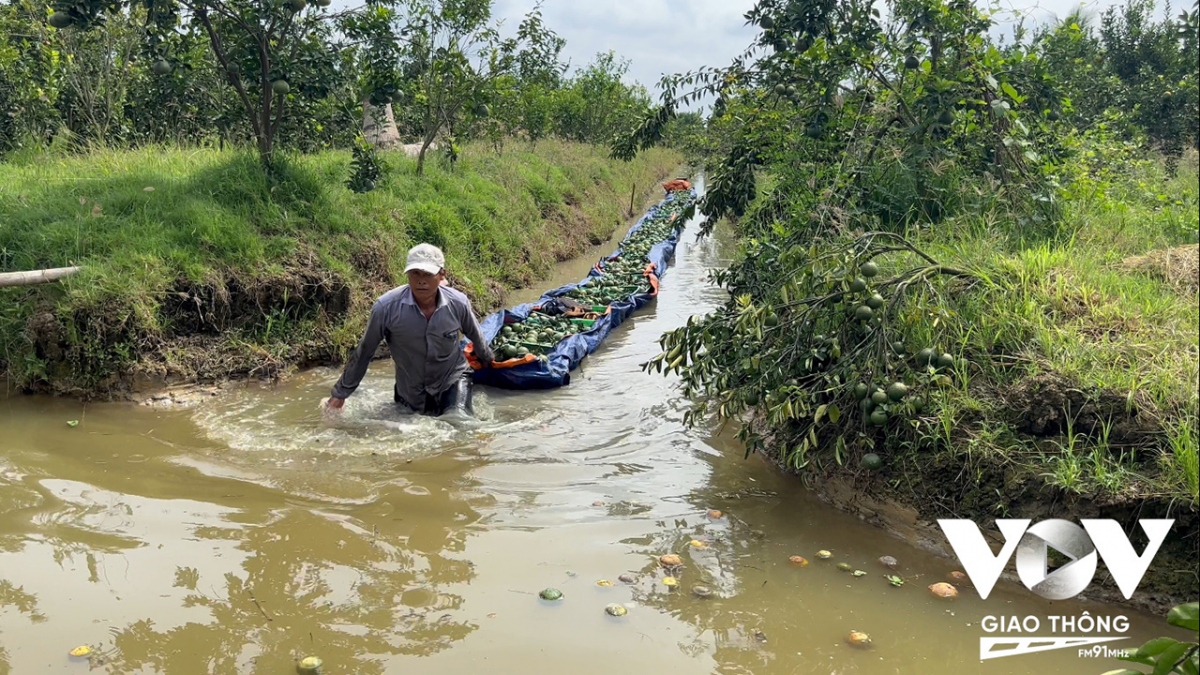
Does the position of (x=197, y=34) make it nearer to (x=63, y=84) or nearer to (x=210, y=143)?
(x=210, y=143)

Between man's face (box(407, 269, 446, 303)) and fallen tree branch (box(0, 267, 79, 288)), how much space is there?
244cm

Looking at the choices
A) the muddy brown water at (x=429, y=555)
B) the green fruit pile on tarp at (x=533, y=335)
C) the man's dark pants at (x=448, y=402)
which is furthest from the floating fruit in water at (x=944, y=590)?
the green fruit pile on tarp at (x=533, y=335)

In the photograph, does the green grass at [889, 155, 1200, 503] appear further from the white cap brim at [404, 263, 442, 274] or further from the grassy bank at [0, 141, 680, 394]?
the grassy bank at [0, 141, 680, 394]

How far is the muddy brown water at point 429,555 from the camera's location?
8.80 ft

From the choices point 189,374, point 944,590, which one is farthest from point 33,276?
point 944,590

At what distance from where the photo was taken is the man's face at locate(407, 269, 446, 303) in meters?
4.48

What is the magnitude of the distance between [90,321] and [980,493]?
17.3 feet

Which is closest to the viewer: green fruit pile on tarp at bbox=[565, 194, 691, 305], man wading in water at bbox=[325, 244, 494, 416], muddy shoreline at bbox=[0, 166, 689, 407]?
man wading in water at bbox=[325, 244, 494, 416]

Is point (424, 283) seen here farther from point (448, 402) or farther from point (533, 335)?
point (533, 335)

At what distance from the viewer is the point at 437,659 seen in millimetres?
2609

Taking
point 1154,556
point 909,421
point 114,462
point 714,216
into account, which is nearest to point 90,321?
point 114,462

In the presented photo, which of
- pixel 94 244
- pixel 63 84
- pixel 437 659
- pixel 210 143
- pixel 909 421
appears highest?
pixel 63 84

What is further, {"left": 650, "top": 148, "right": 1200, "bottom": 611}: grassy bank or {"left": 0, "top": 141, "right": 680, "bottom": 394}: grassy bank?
{"left": 0, "top": 141, "right": 680, "bottom": 394}: grassy bank

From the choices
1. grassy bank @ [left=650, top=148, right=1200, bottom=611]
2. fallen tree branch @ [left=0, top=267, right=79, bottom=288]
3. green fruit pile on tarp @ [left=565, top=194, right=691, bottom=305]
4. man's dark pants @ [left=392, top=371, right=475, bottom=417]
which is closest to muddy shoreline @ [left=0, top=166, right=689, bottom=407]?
fallen tree branch @ [left=0, top=267, right=79, bottom=288]
